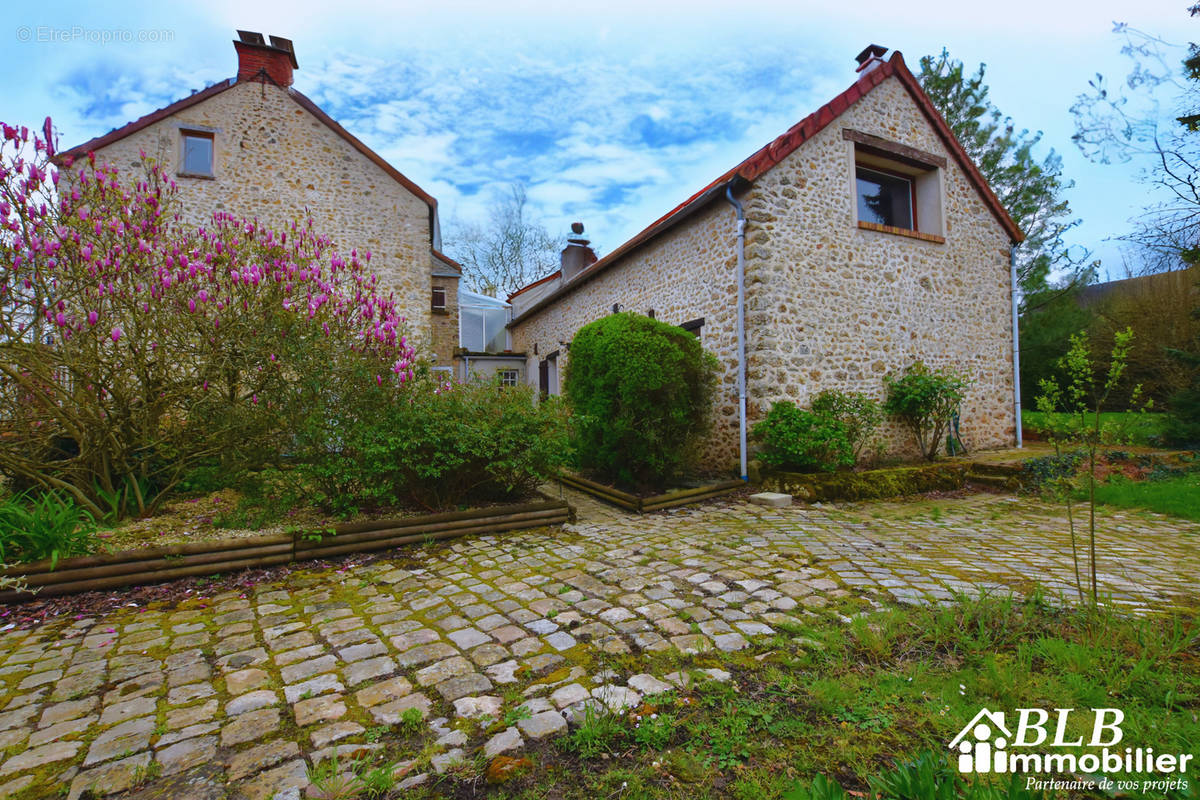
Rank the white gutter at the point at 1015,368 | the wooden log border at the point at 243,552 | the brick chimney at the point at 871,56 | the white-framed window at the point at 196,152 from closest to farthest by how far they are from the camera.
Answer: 1. the wooden log border at the point at 243,552
2. the brick chimney at the point at 871,56
3. the white gutter at the point at 1015,368
4. the white-framed window at the point at 196,152

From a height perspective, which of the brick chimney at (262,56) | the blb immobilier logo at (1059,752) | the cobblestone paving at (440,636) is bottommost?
the cobblestone paving at (440,636)

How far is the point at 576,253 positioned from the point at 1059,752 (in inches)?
594

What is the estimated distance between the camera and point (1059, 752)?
70.0 inches

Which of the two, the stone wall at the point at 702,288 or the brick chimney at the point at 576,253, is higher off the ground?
the brick chimney at the point at 576,253

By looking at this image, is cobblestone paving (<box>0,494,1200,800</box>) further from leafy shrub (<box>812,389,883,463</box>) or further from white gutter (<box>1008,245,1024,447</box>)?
white gutter (<box>1008,245,1024,447</box>)

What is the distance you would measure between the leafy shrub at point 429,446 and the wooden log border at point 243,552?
1.21 feet

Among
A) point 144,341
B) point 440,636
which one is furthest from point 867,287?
point 144,341

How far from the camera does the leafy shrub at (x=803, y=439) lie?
6.80 metres

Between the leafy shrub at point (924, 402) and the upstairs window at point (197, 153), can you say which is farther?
the upstairs window at point (197, 153)

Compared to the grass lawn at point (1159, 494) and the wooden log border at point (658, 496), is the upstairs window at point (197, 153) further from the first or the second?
the grass lawn at point (1159, 494)

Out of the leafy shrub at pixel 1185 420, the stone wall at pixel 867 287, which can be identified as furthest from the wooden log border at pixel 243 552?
the leafy shrub at pixel 1185 420

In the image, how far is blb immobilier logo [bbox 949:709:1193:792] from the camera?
5.40 ft

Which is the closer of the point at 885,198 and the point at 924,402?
the point at 924,402

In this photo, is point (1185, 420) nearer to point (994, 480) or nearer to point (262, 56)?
point (994, 480)
